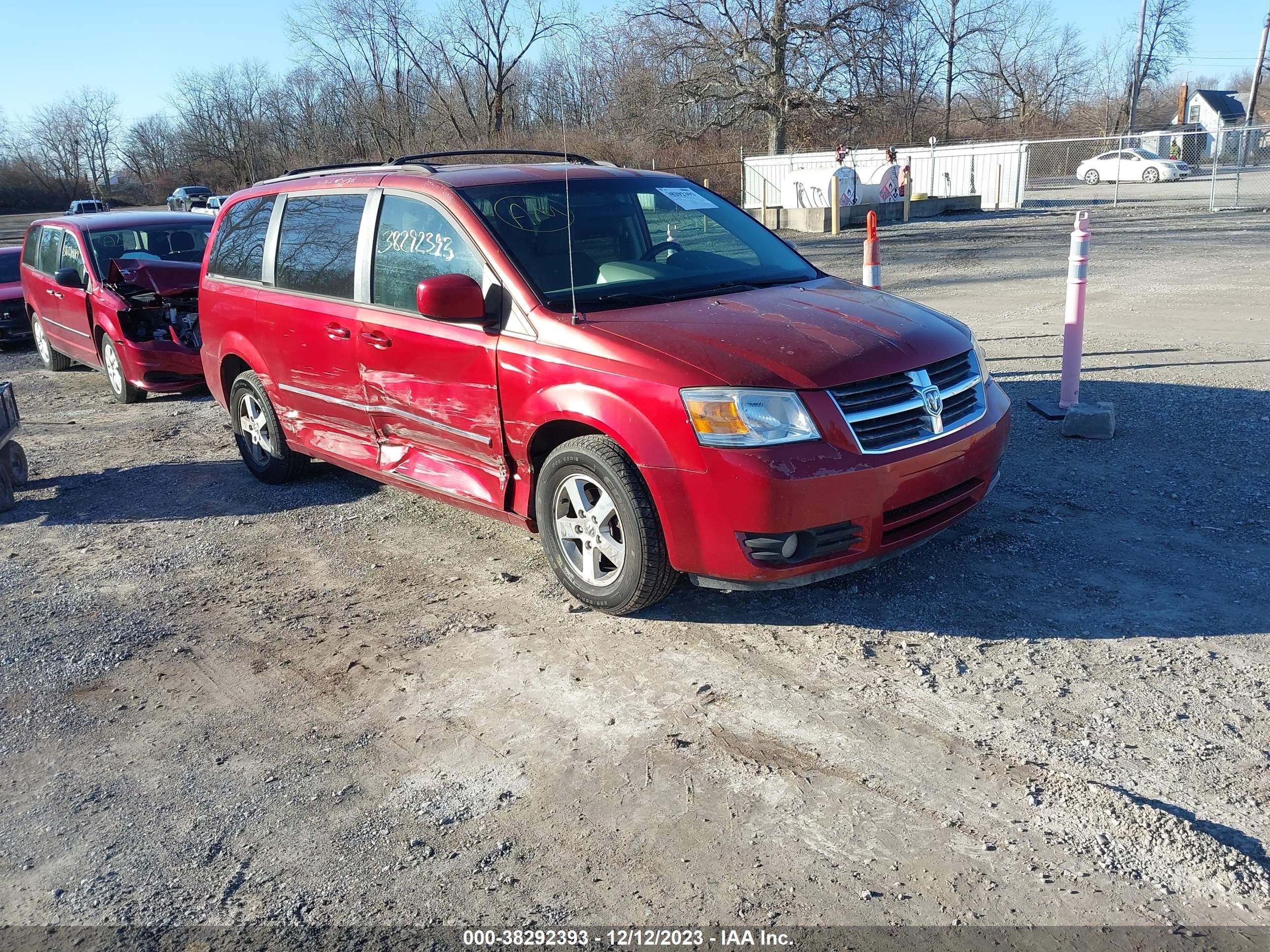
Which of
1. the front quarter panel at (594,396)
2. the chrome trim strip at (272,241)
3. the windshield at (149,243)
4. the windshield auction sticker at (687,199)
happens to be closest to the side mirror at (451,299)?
the front quarter panel at (594,396)

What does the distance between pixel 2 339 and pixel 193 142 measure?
Result: 5112 cm

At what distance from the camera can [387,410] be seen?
526 cm

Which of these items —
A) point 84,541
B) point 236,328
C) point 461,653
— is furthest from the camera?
point 236,328

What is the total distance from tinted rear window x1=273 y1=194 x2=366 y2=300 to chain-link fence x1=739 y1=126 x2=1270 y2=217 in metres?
23.0

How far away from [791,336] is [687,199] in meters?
1.70

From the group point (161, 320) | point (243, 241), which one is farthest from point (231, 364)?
point (161, 320)

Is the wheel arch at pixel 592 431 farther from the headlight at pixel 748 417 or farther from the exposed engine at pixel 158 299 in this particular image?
the exposed engine at pixel 158 299

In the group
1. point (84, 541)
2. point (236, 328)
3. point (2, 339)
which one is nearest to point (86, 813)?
point (84, 541)

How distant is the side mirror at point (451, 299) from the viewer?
4.40 meters

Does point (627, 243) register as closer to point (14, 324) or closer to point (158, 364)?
point (158, 364)

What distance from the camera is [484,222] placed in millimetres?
4699

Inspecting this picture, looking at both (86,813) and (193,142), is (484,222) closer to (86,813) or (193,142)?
(86,813)

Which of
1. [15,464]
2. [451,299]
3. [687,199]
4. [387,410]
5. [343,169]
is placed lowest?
[15,464]

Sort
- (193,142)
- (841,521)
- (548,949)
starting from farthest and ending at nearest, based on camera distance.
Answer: (193,142) → (841,521) → (548,949)
